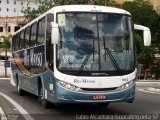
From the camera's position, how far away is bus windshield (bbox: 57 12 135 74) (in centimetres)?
1399

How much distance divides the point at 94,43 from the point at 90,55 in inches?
14.3

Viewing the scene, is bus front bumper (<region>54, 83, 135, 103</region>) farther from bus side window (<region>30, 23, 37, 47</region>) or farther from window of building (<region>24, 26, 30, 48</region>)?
window of building (<region>24, 26, 30, 48</region>)

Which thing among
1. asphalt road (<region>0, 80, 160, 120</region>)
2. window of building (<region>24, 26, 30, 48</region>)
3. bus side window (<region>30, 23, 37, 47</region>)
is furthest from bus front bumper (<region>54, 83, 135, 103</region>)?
window of building (<region>24, 26, 30, 48</region>)

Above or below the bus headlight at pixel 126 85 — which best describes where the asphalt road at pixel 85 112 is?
below

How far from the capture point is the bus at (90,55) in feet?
45.4

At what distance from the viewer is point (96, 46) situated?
1412 cm

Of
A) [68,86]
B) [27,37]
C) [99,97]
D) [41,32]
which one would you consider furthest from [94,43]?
[27,37]

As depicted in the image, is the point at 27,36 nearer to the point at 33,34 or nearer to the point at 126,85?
the point at 33,34

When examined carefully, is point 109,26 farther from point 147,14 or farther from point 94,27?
point 147,14

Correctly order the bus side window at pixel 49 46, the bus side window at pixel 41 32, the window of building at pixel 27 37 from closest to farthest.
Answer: the bus side window at pixel 49 46, the bus side window at pixel 41 32, the window of building at pixel 27 37

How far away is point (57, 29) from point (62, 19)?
0.69 meters

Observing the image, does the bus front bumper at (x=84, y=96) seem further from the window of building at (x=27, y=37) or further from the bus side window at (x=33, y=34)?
the window of building at (x=27, y=37)

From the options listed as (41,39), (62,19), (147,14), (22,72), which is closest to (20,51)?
(22,72)

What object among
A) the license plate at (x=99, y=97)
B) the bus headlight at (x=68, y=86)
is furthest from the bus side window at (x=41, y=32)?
the license plate at (x=99, y=97)
